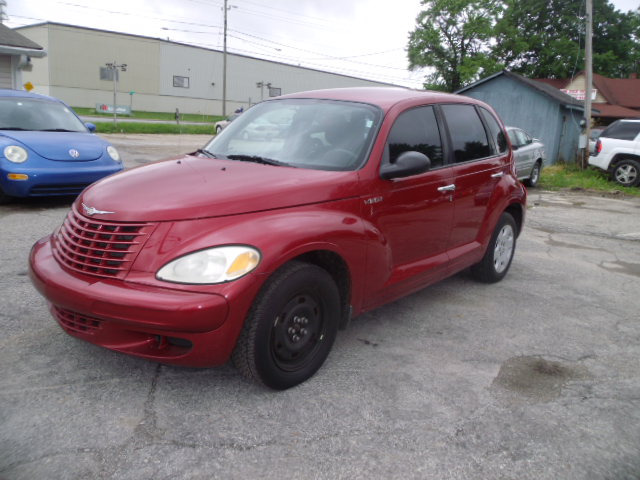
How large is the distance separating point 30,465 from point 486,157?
159 inches

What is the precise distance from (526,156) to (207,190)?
11681mm

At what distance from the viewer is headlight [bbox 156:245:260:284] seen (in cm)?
264

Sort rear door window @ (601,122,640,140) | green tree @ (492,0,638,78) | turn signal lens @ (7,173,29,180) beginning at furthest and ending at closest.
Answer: green tree @ (492,0,638,78)
rear door window @ (601,122,640,140)
turn signal lens @ (7,173,29,180)

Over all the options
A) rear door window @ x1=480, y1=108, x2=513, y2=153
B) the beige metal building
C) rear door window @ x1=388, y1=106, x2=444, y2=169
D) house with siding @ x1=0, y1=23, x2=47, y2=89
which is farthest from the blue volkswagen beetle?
the beige metal building

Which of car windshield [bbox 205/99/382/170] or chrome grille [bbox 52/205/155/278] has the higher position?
car windshield [bbox 205/99/382/170]

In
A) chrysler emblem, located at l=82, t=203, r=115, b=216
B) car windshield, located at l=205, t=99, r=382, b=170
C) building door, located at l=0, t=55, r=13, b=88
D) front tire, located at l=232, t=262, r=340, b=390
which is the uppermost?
building door, located at l=0, t=55, r=13, b=88

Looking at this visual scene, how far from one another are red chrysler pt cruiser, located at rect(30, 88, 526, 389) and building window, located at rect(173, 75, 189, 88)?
54.6 meters

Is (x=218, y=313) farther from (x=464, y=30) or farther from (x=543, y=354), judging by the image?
(x=464, y=30)

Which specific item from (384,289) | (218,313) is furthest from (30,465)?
(384,289)

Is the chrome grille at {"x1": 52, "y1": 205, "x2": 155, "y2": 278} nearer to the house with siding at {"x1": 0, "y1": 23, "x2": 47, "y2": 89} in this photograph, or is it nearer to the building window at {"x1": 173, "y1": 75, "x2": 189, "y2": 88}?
the house with siding at {"x1": 0, "y1": 23, "x2": 47, "y2": 89}

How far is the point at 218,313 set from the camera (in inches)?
103

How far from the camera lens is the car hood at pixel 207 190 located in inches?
112

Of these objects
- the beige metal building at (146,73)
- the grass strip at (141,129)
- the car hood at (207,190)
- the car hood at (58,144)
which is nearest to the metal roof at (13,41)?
the grass strip at (141,129)

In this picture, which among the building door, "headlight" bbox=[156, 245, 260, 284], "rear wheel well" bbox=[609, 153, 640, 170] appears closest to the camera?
"headlight" bbox=[156, 245, 260, 284]
